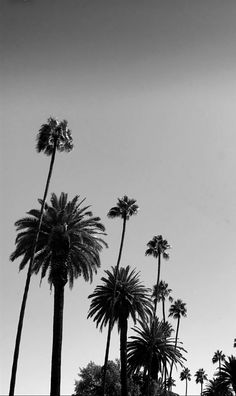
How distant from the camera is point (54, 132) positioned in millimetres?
36531

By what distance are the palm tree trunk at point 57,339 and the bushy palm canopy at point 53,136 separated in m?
12.0

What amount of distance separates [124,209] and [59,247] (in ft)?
52.2

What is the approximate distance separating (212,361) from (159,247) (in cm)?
8967

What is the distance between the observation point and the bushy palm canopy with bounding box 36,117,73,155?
3653 centimetres

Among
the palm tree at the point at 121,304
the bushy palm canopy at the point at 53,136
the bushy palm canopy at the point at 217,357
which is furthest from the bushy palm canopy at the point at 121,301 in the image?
the bushy palm canopy at the point at 217,357

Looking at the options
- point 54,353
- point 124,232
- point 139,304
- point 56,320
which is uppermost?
point 124,232

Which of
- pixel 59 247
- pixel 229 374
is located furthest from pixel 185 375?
pixel 59 247

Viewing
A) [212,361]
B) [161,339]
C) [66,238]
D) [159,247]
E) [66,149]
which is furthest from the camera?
[212,361]

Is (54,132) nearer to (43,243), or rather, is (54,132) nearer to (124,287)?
(43,243)

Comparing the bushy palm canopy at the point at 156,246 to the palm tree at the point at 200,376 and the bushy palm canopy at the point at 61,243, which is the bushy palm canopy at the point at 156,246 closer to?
the bushy palm canopy at the point at 61,243

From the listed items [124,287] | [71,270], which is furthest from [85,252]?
[124,287]

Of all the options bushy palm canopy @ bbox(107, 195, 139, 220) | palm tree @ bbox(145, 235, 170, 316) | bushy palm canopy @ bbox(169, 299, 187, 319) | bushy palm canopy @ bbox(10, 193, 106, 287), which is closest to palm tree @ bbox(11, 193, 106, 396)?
bushy palm canopy @ bbox(10, 193, 106, 287)

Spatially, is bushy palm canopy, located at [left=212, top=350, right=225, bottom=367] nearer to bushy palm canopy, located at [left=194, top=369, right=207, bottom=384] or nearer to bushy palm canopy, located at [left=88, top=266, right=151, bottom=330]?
bushy palm canopy, located at [left=194, top=369, right=207, bottom=384]

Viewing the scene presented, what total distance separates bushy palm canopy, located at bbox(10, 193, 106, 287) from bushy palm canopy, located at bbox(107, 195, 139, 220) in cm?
1207
